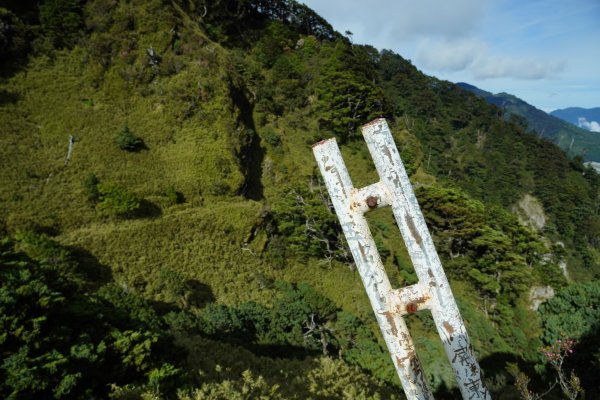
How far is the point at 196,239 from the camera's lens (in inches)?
850

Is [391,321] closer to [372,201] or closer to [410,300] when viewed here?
[410,300]

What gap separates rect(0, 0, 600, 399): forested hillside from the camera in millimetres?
8227

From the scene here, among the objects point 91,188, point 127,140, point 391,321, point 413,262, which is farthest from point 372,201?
point 127,140

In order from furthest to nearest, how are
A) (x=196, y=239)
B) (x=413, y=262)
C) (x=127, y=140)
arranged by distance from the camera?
(x=127, y=140) → (x=196, y=239) → (x=413, y=262)

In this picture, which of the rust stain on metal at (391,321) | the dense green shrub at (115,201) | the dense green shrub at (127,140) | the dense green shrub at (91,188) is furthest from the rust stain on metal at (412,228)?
the dense green shrub at (127,140)

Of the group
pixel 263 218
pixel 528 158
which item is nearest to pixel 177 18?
pixel 263 218

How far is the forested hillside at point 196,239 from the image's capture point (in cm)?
823

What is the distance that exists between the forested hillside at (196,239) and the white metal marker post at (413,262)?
4060mm

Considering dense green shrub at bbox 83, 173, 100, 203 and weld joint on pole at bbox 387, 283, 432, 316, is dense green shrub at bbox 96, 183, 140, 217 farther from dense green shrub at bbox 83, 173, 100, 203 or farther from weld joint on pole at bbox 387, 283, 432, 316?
weld joint on pole at bbox 387, 283, 432, 316

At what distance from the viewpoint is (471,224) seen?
81.5 ft

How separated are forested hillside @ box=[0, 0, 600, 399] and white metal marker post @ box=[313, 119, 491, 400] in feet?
13.3

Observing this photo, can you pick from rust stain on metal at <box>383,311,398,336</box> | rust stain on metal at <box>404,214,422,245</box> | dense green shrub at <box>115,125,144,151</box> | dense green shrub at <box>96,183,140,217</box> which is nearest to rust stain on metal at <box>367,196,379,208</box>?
rust stain on metal at <box>404,214,422,245</box>

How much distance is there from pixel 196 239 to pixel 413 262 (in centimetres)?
2100

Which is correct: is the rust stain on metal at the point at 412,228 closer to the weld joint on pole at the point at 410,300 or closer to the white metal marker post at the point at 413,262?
the white metal marker post at the point at 413,262
